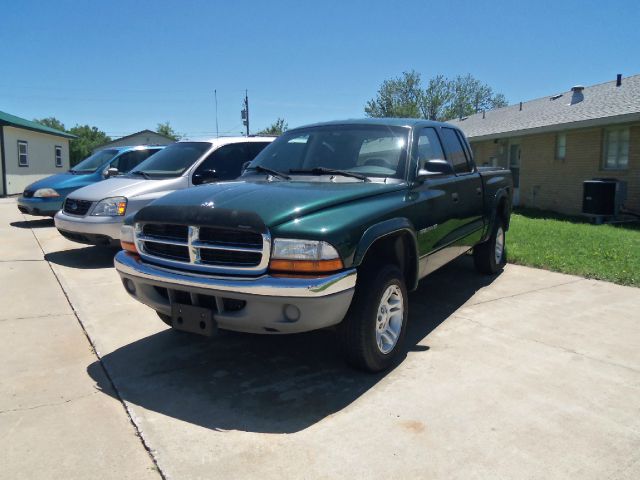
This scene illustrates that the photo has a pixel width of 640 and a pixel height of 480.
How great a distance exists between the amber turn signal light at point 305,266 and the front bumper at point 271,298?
0.05 meters

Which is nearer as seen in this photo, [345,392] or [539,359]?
[345,392]

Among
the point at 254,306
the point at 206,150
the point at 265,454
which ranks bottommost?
the point at 265,454

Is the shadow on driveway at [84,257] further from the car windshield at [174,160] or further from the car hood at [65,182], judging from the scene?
the car hood at [65,182]

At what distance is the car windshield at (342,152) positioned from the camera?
4.44 m

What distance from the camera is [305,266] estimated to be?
3170 mm

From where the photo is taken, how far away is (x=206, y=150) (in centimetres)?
788

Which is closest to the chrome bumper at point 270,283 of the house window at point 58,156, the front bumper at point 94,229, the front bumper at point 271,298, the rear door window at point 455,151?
the front bumper at point 271,298

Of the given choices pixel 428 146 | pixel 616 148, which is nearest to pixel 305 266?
pixel 428 146

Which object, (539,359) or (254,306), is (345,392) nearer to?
(254,306)

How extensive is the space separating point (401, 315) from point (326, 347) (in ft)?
2.44

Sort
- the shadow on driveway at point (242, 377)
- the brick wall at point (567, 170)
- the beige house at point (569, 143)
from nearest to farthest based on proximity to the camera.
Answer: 1. the shadow on driveway at point (242, 377)
2. the brick wall at point (567, 170)
3. the beige house at point (569, 143)

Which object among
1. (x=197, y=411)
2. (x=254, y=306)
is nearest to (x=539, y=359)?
(x=254, y=306)

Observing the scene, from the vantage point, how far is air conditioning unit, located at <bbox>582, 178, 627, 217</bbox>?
12445 millimetres

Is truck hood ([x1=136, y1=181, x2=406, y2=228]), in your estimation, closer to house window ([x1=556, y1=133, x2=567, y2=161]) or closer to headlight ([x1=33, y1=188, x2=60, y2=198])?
headlight ([x1=33, y1=188, x2=60, y2=198])
